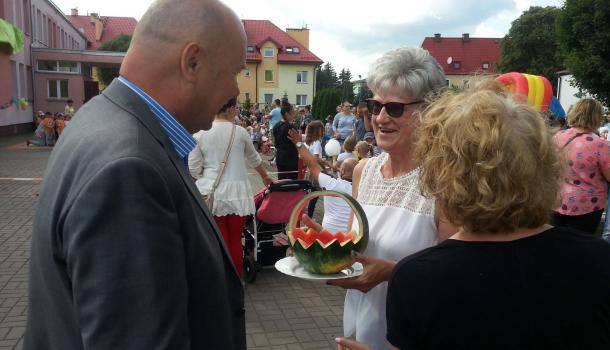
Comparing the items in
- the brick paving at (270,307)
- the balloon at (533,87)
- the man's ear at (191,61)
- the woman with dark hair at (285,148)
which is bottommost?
the brick paving at (270,307)

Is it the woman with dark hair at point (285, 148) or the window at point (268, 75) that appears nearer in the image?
the woman with dark hair at point (285, 148)

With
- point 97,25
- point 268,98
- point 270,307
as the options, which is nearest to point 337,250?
point 270,307

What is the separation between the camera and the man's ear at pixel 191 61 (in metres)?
1.33

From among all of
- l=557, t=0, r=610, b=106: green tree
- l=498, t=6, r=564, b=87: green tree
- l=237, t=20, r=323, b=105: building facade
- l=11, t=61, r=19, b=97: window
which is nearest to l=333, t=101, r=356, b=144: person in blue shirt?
l=557, t=0, r=610, b=106: green tree

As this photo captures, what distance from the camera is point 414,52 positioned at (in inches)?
92.8

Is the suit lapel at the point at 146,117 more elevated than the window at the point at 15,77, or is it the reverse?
the window at the point at 15,77

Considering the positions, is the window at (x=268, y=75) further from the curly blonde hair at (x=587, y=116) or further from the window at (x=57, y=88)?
the curly blonde hair at (x=587, y=116)

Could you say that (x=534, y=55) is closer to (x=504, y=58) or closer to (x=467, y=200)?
(x=504, y=58)

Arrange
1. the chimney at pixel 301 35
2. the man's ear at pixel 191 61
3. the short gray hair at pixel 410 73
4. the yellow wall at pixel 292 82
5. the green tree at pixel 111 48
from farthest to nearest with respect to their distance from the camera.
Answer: the chimney at pixel 301 35, the yellow wall at pixel 292 82, the green tree at pixel 111 48, the short gray hair at pixel 410 73, the man's ear at pixel 191 61

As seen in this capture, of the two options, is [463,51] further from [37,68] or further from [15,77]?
[15,77]

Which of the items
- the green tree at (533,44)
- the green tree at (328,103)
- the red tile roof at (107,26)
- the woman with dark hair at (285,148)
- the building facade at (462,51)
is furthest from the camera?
the red tile roof at (107,26)

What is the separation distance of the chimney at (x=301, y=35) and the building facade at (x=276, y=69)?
358 centimetres

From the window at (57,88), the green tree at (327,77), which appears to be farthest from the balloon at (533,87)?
the green tree at (327,77)

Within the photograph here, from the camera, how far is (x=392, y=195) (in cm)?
227
